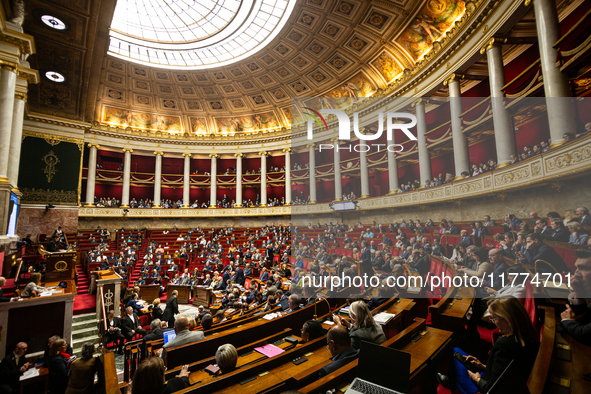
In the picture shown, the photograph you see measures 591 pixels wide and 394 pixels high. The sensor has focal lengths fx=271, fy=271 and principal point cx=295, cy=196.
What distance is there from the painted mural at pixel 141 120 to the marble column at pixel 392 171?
23.7 metres

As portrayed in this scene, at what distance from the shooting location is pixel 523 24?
8.61 m

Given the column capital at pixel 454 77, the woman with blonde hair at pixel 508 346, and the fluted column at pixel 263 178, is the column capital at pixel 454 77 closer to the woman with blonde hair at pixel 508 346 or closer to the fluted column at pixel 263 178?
the woman with blonde hair at pixel 508 346

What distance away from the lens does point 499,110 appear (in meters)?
6.43

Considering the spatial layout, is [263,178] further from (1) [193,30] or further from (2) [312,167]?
(2) [312,167]

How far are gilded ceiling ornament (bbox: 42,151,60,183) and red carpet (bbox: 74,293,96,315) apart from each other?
11.9 metres

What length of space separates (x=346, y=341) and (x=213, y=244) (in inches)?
664

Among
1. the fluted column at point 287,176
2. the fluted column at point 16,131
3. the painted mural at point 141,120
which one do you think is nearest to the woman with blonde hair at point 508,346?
the fluted column at point 16,131

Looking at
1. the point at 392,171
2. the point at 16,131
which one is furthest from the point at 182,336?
the point at 16,131

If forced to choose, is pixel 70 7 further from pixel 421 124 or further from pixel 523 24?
pixel 523 24

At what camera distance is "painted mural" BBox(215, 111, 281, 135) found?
24.2m

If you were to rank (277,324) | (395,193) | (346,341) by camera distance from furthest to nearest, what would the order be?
(395,193) < (277,324) < (346,341)

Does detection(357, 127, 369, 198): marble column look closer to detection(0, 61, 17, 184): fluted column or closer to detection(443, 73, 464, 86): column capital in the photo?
detection(443, 73, 464, 86): column capital

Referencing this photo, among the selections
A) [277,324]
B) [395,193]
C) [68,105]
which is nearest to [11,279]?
[277,324]

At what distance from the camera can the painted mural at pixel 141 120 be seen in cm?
2245
